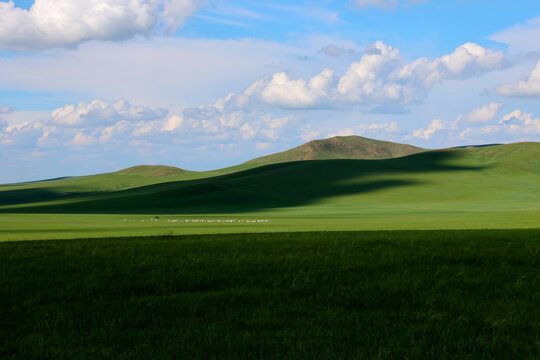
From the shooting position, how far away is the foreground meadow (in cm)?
787

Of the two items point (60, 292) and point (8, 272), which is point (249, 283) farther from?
point (8, 272)

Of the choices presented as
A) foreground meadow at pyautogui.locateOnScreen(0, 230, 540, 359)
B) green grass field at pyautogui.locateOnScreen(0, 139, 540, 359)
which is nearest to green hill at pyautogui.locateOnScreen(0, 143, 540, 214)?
green grass field at pyautogui.locateOnScreen(0, 139, 540, 359)

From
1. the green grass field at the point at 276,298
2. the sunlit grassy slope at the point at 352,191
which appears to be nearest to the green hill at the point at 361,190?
the sunlit grassy slope at the point at 352,191

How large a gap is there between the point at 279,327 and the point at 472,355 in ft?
10.4

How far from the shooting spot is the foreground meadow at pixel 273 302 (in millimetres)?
7867

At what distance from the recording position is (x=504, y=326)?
8.70 meters

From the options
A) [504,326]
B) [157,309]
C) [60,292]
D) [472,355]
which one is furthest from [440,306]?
[60,292]

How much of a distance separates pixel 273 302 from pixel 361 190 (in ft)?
330

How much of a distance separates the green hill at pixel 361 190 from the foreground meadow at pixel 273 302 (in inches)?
2524

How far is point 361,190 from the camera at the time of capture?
109 metres


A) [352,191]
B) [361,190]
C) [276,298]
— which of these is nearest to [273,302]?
[276,298]

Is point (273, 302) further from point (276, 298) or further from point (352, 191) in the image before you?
point (352, 191)

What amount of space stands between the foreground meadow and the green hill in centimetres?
6411

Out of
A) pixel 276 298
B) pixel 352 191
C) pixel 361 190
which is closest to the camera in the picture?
pixel 276 298
